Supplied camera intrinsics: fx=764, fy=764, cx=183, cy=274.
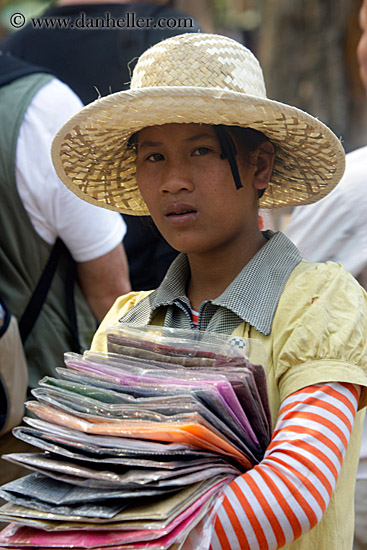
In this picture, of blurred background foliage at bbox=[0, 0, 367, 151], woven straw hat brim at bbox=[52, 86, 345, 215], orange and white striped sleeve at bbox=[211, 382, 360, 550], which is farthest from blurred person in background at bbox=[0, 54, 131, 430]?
blurred background foliage at bbox=[0, 0, 367, 151]

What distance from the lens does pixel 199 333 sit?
146 centimetres

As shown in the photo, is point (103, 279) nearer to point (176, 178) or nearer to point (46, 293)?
point (46, 293)

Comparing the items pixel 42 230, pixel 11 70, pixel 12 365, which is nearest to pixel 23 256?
pixel 42 230

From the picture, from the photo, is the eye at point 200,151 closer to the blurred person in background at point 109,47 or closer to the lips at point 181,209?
the lips at point 181,209

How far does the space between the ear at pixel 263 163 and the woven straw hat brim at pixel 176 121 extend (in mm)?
24

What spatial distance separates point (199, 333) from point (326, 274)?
370mm

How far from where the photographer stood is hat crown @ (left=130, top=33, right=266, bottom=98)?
5.53 feet

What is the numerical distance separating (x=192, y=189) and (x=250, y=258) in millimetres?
247

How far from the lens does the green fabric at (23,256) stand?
2557 millimetres

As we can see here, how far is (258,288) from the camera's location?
169 centimetres

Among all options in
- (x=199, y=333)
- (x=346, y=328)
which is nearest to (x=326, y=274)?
Answer: (x=346, y=328)

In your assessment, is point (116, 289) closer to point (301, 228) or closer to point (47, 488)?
point (301, 228)

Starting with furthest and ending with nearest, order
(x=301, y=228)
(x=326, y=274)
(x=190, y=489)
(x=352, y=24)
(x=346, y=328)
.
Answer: (x=352, y=24)
(x=301, y=228)
(x=326, y=274)
(x=346, y=328)
(x=190, y=489)

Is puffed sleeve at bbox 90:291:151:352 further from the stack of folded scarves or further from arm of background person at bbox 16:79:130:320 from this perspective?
arm of background person at bbox 16:79:130:320
